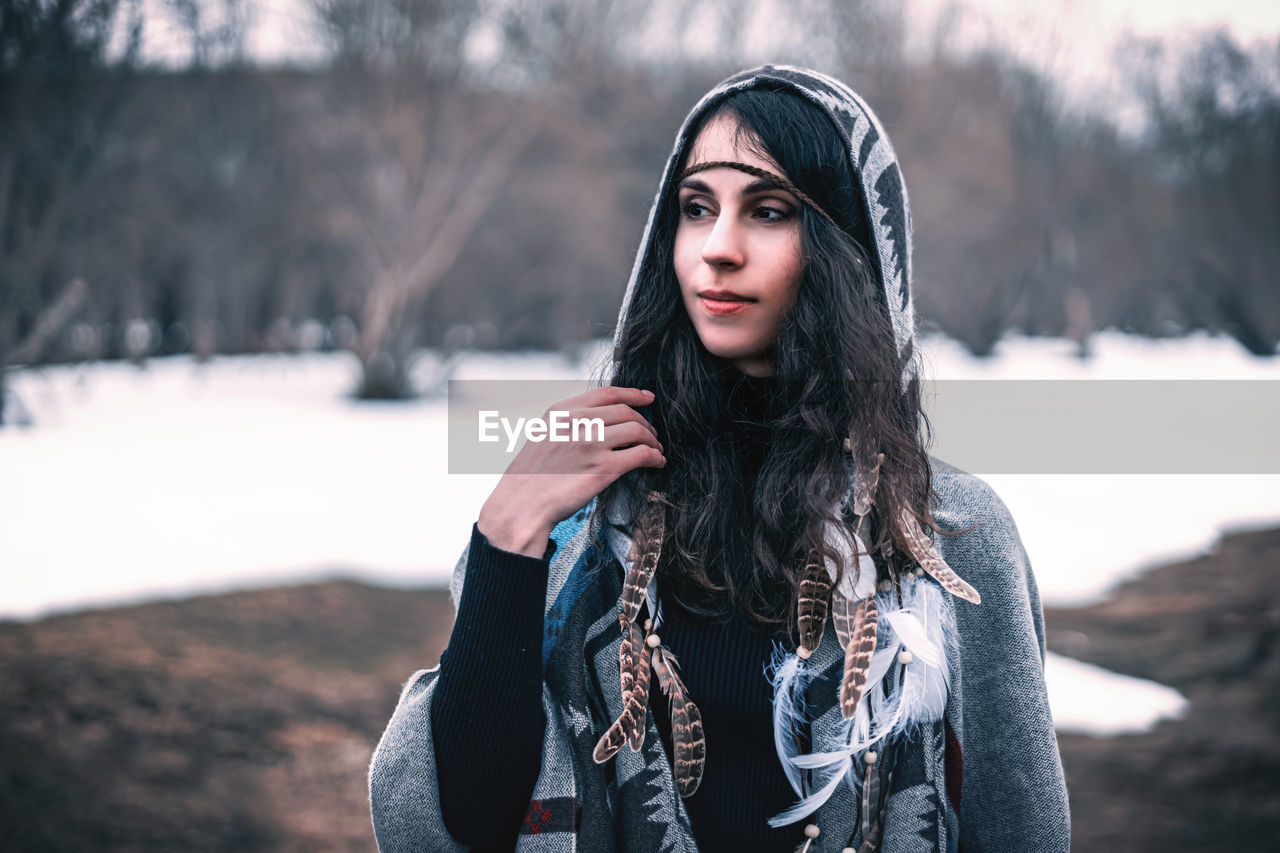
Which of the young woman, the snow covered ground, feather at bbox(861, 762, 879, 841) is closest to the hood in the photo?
the young woman

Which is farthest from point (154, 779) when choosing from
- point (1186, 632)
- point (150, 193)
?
point (150, 193)

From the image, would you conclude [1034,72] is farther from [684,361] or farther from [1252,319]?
[684,361]

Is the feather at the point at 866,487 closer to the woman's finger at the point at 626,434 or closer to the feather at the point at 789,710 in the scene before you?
the feather at the point at 789,710

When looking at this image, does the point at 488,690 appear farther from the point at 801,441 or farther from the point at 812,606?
the point at 801,441

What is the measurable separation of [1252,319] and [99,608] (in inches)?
811

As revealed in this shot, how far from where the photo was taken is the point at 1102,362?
21391mm

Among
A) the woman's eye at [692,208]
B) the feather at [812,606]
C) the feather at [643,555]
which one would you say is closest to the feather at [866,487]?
the feather at [812,606]

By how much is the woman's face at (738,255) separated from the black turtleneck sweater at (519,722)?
1.75 feet

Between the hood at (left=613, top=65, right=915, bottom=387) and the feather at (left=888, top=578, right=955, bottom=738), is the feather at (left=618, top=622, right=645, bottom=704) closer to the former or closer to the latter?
the feather at (left=888, top=578, right=955, bottom=738)

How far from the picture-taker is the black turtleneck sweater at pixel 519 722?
54.2 inches

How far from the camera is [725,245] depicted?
5.16 ft

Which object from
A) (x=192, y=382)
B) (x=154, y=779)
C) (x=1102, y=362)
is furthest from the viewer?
(x=1102, y=362)

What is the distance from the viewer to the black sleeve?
1376mm

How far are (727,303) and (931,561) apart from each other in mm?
566
